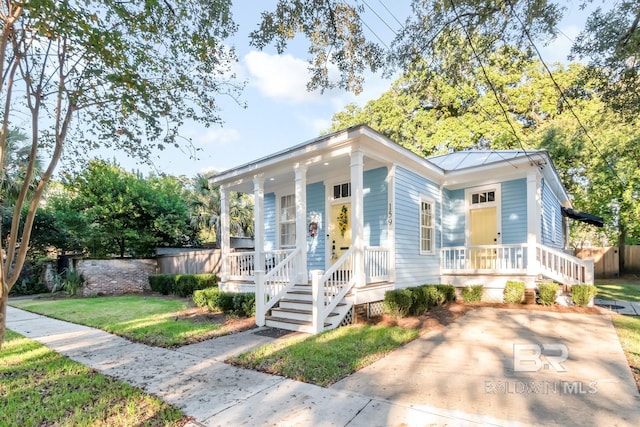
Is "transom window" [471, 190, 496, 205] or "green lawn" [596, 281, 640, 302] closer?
"transom window" [471, 190, 496, 205]

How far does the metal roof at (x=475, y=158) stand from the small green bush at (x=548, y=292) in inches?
118

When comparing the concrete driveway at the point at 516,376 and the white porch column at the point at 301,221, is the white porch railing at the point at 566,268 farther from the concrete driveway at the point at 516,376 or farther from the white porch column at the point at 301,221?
the white porch column at the point at 301,221

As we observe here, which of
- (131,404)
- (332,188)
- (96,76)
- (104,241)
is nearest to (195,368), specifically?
(131,404)

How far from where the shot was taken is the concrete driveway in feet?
10.0

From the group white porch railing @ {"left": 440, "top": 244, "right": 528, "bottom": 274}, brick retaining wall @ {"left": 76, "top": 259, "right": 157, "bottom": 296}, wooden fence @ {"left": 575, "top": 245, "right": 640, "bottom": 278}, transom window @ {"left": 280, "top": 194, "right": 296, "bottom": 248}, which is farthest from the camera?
wooden fence @ {"left": 575, "top": 245, "right": 640, "bottom": 278}

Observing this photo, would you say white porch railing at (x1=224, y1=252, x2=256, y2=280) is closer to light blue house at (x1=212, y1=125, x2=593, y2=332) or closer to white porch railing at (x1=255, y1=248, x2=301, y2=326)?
light blue house at (x1=212, y1=125, x2=593, y2=332)

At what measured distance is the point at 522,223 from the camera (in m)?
8.69

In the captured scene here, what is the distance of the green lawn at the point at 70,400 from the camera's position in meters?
3.02

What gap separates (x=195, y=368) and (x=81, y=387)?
3.90 feet

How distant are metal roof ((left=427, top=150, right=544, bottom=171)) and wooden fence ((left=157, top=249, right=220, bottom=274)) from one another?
27.5 ft

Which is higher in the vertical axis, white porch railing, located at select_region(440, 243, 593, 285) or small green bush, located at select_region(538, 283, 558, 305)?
white porch railing, located at select_region(440, 243, 593, 285)

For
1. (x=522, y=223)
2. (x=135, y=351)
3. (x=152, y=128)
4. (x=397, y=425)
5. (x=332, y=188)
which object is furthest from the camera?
(x=332, y=188)

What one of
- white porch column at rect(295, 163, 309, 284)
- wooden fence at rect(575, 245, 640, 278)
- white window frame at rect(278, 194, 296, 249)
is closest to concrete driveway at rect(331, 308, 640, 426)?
white porch column at rect(295, 163, 309, 284)

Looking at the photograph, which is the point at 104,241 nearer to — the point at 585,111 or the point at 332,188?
the point at 332,188
